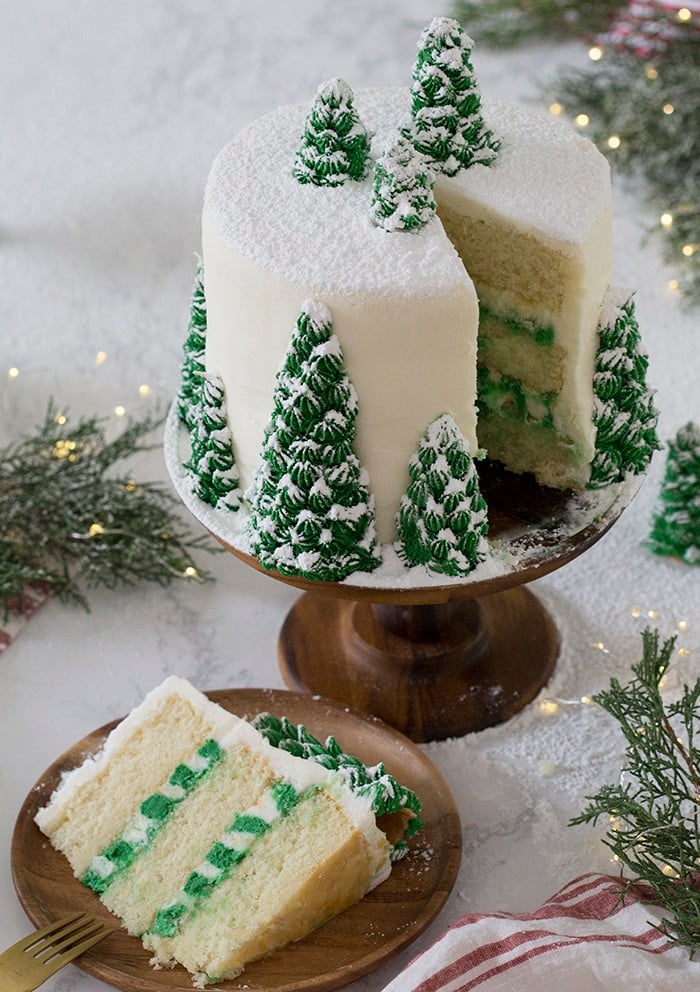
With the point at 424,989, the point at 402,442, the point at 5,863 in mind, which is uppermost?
the point at 402,442

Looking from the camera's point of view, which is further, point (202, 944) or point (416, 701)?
point (416, 701)

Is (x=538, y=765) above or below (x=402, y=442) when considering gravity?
below

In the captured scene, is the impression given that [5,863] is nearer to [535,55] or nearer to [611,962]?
[611,962]

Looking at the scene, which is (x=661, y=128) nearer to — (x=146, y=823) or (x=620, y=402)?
(x=620, y=402)

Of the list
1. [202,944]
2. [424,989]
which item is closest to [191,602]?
[202,944]

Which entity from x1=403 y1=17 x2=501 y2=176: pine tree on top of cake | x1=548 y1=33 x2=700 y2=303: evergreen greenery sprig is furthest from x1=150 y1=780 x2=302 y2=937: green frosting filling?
x1=548 y1=33 x2=700 y2=303: evergreen greenery sprig

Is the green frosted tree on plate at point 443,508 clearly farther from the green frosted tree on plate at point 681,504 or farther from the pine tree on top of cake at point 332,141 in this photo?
the green frosted tree on plate at point 681,504

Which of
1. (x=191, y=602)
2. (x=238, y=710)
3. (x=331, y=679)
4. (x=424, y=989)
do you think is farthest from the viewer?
(x=191, y=602)

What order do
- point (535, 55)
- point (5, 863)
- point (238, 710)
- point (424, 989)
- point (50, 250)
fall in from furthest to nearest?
point (535, 55), point (50, 250), point (238, 710), point (5, 863), point (424, 989)
